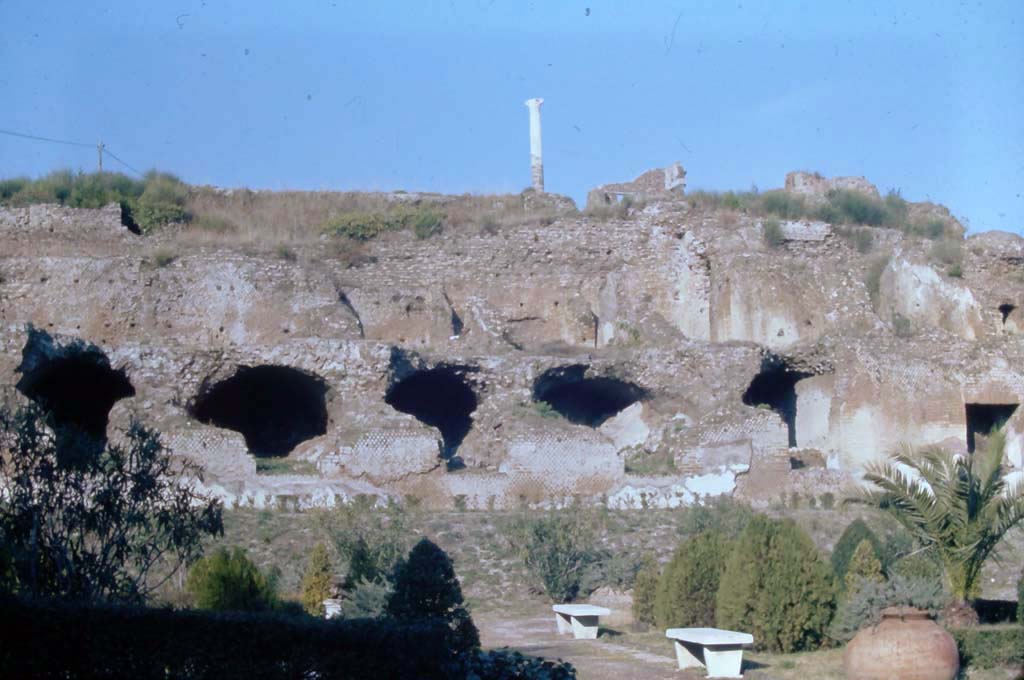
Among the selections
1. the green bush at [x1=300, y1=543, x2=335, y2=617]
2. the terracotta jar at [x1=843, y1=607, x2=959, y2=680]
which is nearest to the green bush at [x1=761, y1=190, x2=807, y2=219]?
the green bush at [x1=300, y1=543, x2=335, y2=617]

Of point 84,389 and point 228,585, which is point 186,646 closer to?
point 228,585

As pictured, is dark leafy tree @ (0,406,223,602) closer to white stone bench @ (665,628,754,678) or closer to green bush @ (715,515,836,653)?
white stone bench @ (665,628,754,678)

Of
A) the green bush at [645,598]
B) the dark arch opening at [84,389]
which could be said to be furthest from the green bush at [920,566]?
the dark arch opening at [84,389]

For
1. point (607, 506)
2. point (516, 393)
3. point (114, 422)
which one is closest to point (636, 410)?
point (516, 393)

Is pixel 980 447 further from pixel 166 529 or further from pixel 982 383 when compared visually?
pixel 166 529

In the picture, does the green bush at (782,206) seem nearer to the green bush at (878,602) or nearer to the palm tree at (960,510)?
the palm tree at (960,510)

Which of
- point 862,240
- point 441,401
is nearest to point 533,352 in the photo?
point 441,401
